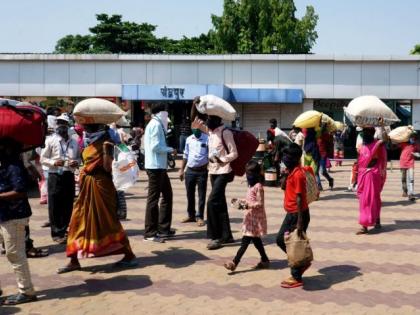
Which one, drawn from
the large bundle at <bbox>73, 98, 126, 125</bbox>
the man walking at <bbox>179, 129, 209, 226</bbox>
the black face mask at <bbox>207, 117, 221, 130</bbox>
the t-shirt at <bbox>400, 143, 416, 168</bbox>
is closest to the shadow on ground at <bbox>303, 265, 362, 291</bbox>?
the black face mask at <bbox>207, 117, 221, 130</bbox>

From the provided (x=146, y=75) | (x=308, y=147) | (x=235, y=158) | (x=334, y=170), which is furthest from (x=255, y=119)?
(x=235, y=158)

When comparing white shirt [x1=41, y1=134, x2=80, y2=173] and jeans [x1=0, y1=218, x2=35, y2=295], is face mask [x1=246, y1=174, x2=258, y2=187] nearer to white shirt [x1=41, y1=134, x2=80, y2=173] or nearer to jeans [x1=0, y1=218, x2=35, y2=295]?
jeans [x1=0, y1=218, x2=35, y2=295]

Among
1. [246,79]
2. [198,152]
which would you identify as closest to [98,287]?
[198,152]

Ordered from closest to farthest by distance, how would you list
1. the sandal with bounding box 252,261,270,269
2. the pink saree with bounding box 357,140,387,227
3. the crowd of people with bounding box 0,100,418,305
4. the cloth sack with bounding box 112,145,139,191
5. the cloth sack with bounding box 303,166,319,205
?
the crowd of people with bounding box 0,100,418,305, the cloth sack with bounding box 303,166,319,205, the sandal with bounding box 252,261,270,269, the cloth sack with bounding box 112,145,139,191, the pink saree with bounding box 357,140,387,227

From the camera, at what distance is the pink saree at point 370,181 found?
30.2ft

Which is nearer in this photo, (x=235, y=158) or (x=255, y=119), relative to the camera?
(x=235, y=158)

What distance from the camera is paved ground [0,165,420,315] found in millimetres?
5684

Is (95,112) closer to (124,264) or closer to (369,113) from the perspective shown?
(124,264)

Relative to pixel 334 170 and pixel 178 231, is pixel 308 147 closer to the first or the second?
pixel 178 231

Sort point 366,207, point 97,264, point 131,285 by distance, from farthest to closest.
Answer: point 366,207 < point 97,264 < point 131,285

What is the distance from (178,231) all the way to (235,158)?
1.97 meters

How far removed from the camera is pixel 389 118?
32.2 ft

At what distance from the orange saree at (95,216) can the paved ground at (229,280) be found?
33cm

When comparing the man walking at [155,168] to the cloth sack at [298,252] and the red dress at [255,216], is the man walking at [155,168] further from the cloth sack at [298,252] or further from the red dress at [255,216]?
the cloth sack at [298,252]
